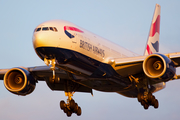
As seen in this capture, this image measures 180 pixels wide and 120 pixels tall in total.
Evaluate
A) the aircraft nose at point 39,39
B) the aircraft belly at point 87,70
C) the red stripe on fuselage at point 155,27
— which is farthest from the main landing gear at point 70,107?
the red stripe on fuselage at point 155,27

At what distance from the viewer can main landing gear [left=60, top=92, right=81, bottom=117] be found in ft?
110

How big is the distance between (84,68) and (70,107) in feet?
24.1

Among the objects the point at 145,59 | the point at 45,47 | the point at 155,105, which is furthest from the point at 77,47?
the point at 155,105

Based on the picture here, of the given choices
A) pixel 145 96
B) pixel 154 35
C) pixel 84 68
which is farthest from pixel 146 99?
pixel 154 35

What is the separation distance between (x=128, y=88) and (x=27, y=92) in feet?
30.8

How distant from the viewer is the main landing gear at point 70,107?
33.4m

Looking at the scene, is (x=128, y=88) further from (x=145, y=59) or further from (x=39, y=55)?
(x=39, y=55)

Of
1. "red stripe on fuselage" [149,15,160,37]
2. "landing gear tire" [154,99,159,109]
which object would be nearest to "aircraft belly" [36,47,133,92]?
"landing gear tire" [154,99,159,109]

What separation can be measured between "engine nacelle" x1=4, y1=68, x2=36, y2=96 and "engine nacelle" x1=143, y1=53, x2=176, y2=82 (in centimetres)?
1047

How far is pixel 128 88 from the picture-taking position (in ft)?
109

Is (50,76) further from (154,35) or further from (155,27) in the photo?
(155,27)

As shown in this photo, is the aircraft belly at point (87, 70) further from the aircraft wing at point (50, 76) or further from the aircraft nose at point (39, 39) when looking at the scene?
the aircraft wing at point (50, 76)

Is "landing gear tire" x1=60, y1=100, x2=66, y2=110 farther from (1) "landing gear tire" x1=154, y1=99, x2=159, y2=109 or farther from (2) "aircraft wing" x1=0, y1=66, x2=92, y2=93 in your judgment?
(1) "landing gear tire" x1=154, y1=99, x2=159, y2=109

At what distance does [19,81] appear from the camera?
3181 cm
